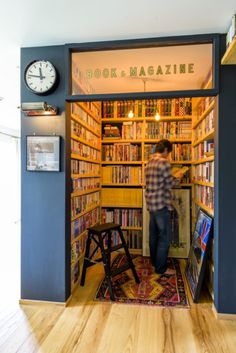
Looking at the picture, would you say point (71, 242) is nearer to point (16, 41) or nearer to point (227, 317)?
point (227, 317)

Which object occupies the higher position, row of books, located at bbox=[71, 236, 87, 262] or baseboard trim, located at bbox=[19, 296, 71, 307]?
row of books, located at bbox=[71, 236, 87, 262]

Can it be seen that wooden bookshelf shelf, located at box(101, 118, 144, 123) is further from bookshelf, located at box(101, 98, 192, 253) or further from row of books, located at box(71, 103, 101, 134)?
row of books, located at box(71, 103, 101, 134)

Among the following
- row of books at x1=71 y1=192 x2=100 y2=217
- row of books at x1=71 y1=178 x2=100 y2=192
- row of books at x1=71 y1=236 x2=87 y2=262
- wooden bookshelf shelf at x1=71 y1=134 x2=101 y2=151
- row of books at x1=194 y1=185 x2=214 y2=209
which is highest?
wooden bookshelf shelf at x1=71 y1=134 x2=101 y2=151

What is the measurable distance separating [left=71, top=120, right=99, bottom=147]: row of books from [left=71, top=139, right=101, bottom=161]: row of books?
9 cm

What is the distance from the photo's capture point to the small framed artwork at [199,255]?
225 centimetres

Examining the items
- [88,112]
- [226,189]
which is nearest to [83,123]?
[88,112]

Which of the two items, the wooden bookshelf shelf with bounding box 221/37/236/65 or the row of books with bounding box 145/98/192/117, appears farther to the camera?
the row of books with bounding box 145/98/192/117

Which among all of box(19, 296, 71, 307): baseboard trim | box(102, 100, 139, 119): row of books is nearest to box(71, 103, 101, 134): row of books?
box(102, 100, 139, 119): row of books

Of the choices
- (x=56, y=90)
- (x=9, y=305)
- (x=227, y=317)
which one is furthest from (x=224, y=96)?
(x=9, y=305)

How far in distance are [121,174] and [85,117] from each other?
43.9 inches

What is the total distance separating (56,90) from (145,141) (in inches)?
67.4

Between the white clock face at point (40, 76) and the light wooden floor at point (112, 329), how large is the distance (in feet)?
6.44

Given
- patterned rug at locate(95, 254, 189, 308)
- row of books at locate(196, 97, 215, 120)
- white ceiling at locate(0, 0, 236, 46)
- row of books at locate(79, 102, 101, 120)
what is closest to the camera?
white ceiling at locate(0, 0, 236, 46)

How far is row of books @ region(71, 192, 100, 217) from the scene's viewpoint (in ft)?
8.42
